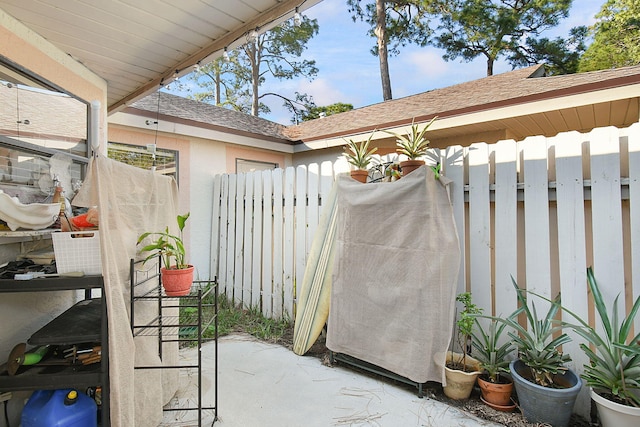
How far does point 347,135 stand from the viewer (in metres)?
6.33

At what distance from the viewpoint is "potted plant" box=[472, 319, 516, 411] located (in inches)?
89.9

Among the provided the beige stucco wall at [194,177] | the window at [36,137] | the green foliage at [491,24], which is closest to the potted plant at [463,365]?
the window at [36,137]

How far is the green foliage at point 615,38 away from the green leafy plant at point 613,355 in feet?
43.7

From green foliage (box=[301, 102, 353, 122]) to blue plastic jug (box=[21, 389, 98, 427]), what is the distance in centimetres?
1571

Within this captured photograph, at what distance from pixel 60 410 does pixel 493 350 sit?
2.70m

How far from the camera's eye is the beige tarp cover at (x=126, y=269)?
1.62 m

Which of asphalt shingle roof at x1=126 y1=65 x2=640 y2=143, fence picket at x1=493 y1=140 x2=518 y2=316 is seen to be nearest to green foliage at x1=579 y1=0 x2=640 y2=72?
asphalt shingle roof at x1=126 y1=65 x2=640 y2=143

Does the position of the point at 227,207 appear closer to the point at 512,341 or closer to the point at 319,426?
the point at 319,426

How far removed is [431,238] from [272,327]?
2.35 meters

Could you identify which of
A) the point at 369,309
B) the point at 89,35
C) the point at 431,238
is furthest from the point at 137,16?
the point at 369,309

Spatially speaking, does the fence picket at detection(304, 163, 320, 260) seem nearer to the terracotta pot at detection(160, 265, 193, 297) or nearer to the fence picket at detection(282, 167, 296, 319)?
the fence picket at detection(282, 167, 296, 319)

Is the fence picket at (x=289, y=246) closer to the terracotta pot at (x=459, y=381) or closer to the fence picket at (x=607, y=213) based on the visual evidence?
the terracotta pot at (x=459, y=381)

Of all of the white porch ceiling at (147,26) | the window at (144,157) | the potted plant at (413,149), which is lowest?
the potted plant at (413,149)

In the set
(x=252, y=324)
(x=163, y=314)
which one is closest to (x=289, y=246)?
(x=252, y=324)
